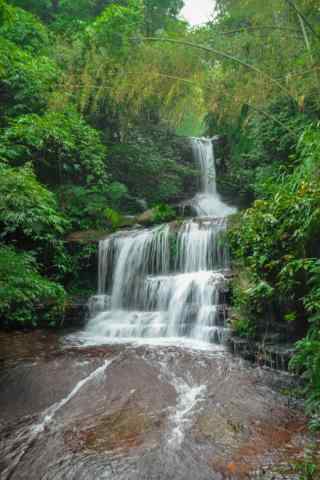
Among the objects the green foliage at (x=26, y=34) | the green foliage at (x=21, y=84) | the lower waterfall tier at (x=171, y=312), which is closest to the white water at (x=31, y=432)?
the lower waterfall tier at (x=171, y=312)

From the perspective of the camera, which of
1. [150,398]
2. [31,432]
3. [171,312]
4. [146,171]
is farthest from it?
[146,171]

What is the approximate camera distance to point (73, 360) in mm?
5477

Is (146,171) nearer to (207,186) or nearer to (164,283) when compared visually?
(207,186)

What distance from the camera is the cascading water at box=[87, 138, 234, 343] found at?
265 inches

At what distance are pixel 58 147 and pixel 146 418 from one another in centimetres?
842

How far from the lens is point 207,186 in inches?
587

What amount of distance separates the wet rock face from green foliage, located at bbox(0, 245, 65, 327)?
1.06 meters

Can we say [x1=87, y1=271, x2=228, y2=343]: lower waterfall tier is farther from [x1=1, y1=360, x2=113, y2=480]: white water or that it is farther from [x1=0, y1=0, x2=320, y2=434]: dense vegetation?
[x1=1, y1=360, x2=113, y2=480]: white water

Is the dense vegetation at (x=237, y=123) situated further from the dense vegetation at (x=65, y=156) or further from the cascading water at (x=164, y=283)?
the cascading water at (x=164, y=283)

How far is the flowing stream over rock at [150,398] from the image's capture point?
2793 millimetres

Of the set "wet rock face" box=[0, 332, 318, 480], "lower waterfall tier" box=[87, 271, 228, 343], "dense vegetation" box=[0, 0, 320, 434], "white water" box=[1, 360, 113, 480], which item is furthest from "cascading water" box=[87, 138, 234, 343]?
"white water" box=[1, 360, 113, 480]

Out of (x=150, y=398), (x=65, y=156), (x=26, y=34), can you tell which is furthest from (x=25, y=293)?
(x=26, y=34)

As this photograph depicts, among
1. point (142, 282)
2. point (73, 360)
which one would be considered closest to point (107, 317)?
point (142, 282)

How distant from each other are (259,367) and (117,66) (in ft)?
14.1
